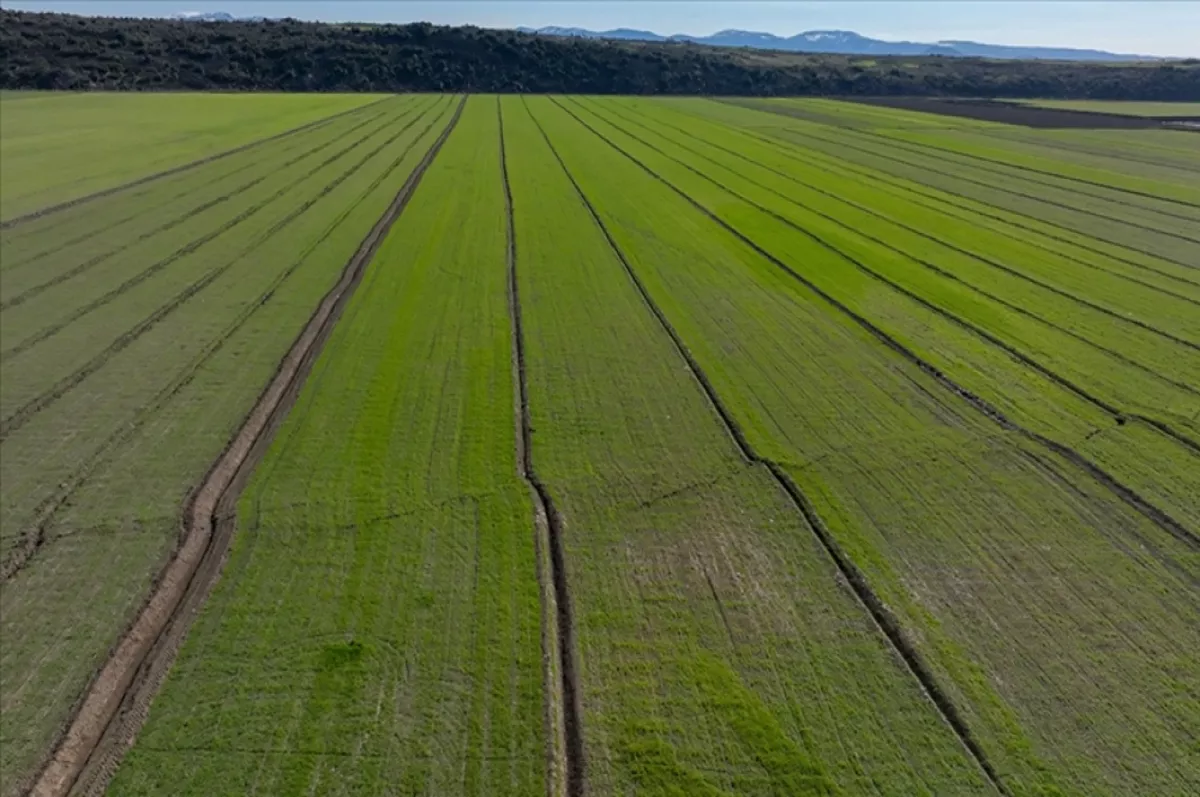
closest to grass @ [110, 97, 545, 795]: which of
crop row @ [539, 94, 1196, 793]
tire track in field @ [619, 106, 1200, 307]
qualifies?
crop row @ [539, 94, 1196, 793]

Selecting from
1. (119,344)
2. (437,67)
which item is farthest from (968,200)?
(437,67)

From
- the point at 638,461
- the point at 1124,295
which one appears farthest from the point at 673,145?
the point at 638,461

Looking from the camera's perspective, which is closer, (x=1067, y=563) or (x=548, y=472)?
(x=1067, y=563)

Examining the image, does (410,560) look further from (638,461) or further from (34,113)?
(34,113)

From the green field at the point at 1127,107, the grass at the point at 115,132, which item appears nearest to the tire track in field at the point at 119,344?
the grass at the point at 115,132

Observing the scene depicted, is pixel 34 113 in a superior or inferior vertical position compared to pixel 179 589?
superior

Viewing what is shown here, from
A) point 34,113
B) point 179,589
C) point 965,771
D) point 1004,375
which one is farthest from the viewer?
point 34,113

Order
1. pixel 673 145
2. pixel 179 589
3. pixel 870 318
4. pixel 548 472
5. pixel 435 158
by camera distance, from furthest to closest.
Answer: pixel 673 145 → pixel 435 158 → pixel 870 318 → pixel 548 472 → pixel 179 589

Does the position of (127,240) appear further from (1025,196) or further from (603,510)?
(1025,196)
